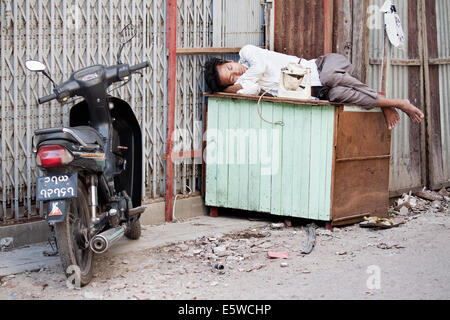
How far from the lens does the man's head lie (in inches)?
282

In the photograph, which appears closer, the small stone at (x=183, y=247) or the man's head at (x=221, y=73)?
the small stone at (x=183, y=247)

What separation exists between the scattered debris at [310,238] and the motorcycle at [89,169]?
59.0 inches

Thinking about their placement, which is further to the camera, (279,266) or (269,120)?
(269,120)

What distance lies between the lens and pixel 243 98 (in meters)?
7.12

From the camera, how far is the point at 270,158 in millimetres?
7027

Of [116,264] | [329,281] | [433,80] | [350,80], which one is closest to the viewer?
[329,281]

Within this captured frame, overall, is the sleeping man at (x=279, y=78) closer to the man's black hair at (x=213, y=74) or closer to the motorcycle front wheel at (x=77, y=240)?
the man's black hair at (x=213, y=74)

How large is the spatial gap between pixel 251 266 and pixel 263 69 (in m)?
2.28

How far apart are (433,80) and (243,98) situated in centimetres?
285

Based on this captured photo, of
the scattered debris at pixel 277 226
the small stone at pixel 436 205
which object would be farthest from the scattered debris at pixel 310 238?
the small stone at pixel 436 205

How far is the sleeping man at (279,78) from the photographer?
22.1 ft

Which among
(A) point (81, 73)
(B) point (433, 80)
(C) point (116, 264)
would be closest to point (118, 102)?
(A) point (81, 73)

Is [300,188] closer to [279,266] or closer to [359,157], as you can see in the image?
[359,157]

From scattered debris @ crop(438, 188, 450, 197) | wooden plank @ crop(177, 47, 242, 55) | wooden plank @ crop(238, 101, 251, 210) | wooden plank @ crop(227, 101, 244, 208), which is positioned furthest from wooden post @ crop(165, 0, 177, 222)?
scattered debris @ crop(438, 188, 450, 197)
